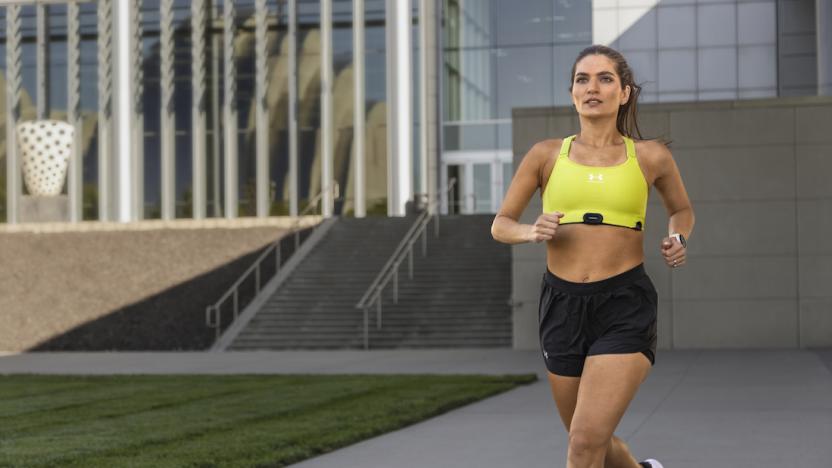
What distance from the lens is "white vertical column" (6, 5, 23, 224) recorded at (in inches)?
1898

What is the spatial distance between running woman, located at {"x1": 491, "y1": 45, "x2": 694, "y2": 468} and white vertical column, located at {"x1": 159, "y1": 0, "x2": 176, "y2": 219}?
139 ft

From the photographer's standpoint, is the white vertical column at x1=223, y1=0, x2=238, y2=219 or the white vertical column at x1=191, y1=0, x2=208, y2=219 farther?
the white vertical column at x1=191, y1=0, x2=208, y2=219

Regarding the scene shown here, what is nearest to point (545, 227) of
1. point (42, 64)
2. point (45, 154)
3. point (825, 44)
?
point (825, 44)

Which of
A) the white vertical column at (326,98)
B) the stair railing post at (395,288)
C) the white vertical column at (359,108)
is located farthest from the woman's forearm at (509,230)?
the white vertical column at (326,98)

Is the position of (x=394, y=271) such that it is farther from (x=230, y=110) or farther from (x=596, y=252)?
(x=596, y=252)

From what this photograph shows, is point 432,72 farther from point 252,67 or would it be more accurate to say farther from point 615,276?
point 615,276

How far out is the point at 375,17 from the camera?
45.3 m

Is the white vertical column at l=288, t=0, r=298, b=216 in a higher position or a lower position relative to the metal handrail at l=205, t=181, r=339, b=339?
higher

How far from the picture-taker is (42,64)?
Answer: 157 feet

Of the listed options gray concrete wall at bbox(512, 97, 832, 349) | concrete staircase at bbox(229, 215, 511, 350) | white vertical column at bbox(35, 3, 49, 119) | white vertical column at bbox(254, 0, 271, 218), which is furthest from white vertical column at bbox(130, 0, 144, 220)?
gray concrete wall at bbox(512, 97, 832, 349)

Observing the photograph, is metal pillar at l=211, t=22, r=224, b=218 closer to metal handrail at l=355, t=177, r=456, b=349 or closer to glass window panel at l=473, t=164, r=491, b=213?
glass window panel at l=473, t=164, r=491, b=213

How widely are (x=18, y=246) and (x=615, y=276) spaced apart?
95.7 feet

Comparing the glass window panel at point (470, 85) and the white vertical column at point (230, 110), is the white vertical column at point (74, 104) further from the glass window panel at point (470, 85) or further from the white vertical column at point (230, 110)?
the glass window panel at point (470, 85)

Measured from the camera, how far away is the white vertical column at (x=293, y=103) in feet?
150
